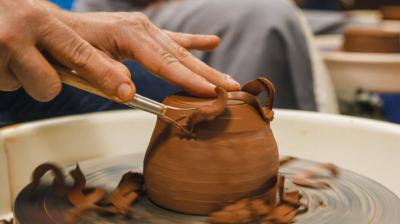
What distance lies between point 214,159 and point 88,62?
8.3 inches

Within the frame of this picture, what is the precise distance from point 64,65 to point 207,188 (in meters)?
0.26

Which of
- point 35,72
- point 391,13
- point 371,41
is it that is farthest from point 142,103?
point 391,13

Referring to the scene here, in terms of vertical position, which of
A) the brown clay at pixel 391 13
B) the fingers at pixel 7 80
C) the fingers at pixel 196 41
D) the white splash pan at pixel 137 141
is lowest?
the brown clay at pixel 391 13

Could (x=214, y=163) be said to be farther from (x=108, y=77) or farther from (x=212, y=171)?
(x=108, y=77)

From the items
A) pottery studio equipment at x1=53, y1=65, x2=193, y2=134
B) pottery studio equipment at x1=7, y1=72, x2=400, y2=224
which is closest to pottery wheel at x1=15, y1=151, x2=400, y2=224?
pottery studio equipment at x1=7, y1=72, x2=400, y2=224

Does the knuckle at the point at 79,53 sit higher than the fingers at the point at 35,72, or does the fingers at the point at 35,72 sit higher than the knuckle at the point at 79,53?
the knuckle at the point at 79,53

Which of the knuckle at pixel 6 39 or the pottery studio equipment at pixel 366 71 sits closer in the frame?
the knuckle at pixel 6 39

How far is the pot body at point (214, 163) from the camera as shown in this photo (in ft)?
2.41

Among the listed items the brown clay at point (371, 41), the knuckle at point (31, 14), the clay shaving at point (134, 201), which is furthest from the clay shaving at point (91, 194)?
the brown clay at point (371, 41)

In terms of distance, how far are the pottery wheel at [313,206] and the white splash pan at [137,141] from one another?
0.50 feet

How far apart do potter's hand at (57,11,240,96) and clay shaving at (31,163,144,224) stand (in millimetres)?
164

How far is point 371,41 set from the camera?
202 centimetres

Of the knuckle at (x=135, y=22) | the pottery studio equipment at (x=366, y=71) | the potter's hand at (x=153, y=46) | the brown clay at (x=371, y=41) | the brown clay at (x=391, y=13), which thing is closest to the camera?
the potter's hand at (x=153, y=46)

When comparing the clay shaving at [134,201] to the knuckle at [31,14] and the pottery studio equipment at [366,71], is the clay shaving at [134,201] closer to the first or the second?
the knuckle at [31,14]
